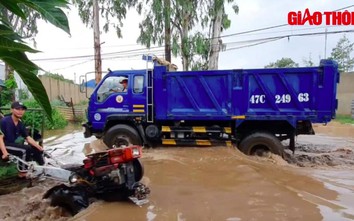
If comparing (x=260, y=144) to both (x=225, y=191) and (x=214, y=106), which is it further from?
(x=225, y=191)

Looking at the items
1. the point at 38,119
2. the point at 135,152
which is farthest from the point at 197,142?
the point at 38,119

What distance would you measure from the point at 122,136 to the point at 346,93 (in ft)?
53.1

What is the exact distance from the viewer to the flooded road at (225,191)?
4.30m

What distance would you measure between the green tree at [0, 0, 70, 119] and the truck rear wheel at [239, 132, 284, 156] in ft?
24.7

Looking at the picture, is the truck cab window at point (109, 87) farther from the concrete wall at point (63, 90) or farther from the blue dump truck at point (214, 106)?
the concrete wall at point (63, 90)

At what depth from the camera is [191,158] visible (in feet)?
24.9

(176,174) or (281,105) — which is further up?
(281,105)

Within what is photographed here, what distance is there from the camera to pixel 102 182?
4.46 m

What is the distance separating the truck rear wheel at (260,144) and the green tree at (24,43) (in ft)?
24.7

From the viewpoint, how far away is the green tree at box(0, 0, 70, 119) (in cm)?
54

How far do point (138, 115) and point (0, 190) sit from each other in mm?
3782

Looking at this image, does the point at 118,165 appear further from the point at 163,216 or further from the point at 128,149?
the point at 163,216

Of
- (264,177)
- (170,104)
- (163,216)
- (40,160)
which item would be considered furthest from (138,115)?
(163,216)

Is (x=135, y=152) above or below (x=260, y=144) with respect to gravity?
above
